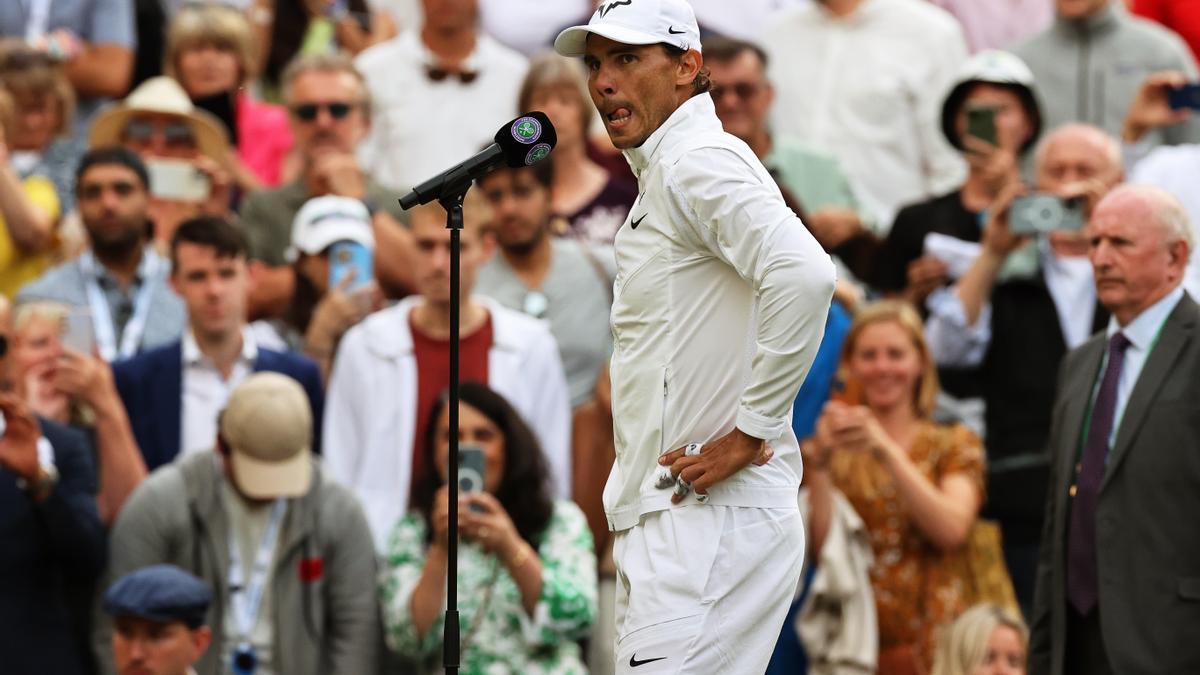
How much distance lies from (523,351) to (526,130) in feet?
12.9

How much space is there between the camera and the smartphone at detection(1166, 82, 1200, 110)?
11133 millimetres

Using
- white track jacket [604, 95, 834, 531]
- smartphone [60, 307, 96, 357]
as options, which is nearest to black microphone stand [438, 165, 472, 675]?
white track jacket [604, 95, 834, 531]

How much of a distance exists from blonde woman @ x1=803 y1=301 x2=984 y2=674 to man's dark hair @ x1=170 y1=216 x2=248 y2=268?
2.65m

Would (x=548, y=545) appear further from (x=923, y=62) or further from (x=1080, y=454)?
(x=923, y=62)

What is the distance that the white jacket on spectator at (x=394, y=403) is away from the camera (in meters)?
9.55

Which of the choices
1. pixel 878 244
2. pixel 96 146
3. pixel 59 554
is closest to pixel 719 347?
pixel 59 554

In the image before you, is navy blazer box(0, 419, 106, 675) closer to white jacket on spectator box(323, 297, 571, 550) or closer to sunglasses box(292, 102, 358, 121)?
white jacket on spectator box(323, 297, 571, 550)

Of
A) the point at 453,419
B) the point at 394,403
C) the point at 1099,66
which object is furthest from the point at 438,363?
the point at 1099,66

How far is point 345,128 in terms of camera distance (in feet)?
37.6

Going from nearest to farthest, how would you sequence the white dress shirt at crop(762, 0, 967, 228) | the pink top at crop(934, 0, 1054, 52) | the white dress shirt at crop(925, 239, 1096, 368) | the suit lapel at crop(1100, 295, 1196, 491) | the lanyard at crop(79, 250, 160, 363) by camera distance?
the suit lapel at crop(1100, 295, 1196, 491)
the lanyard at crop(79, 250, 160, 363)
the white dress shirt at crop(925, 239, 1096, 368)
the white dress shirt at crop(762, 0, 967, 228)
the pink top at crop(934, 0, 1054, 52)

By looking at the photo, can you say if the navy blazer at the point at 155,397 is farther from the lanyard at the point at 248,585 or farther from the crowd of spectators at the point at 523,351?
the lanyard at the point at 248,585

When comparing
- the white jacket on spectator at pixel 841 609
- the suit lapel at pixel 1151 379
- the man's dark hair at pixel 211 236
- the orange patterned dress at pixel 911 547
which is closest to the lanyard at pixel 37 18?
the man's dark hair at pixel 211 236

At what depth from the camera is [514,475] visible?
29.4ft

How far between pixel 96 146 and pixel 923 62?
4.58m
